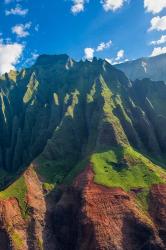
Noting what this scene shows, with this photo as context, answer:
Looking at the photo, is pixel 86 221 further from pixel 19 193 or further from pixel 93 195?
pixel 19 193

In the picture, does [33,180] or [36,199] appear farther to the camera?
[33,180]

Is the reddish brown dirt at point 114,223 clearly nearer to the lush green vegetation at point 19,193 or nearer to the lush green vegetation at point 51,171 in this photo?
the lush green vegetation at point 51,171

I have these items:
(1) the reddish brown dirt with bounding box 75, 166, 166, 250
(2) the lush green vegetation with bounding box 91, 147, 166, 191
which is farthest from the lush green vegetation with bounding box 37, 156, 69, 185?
(1) the reddish brown dirt with bounding box 75, 166, 166, 250

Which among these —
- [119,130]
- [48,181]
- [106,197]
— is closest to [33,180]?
[48,181]

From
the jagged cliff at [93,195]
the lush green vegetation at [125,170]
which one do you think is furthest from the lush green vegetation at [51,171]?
the lush green vegetation at [125,170]

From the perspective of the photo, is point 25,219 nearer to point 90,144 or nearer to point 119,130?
point 90,144

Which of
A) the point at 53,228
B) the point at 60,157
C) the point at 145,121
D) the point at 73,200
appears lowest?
the point at 53,228
